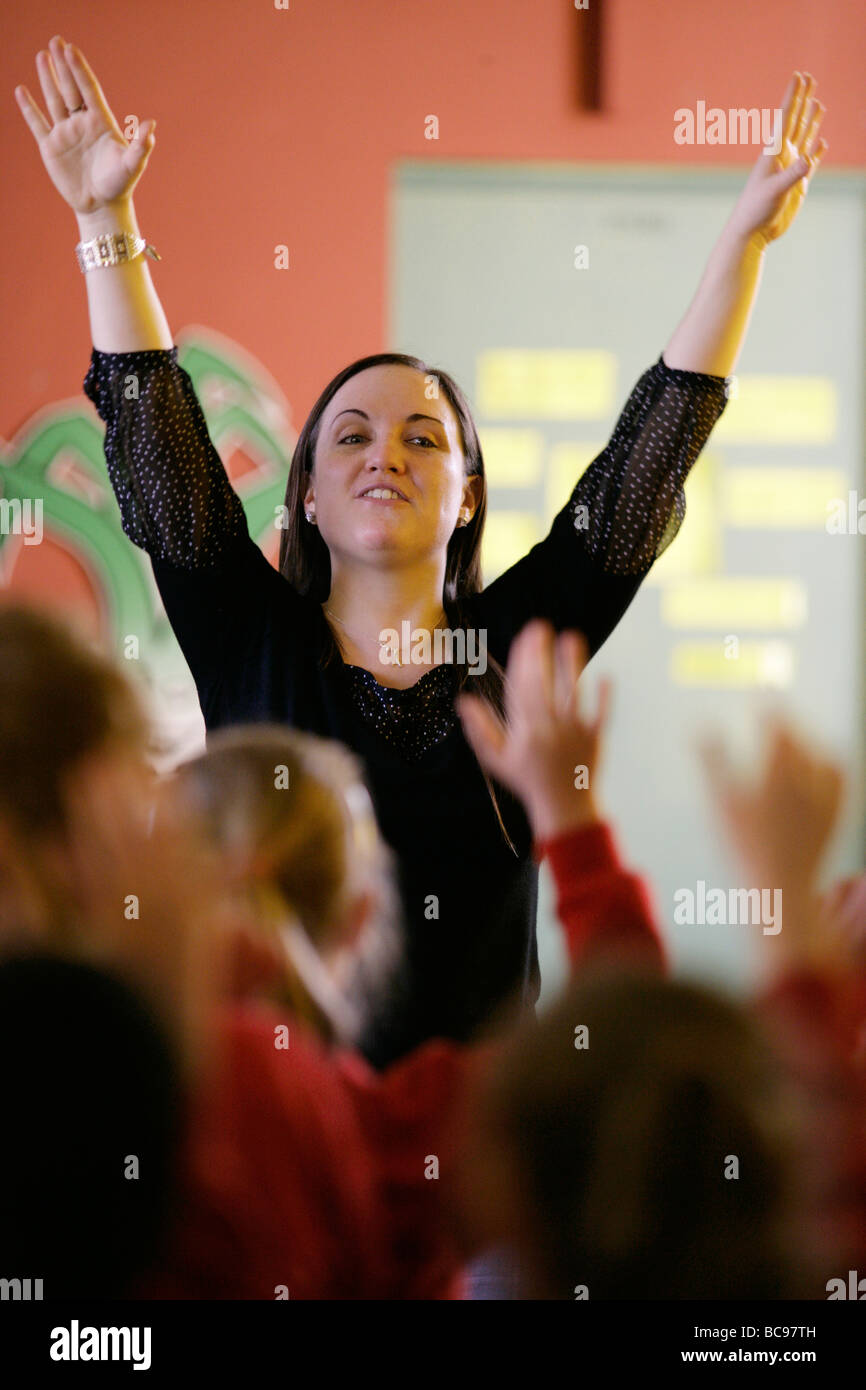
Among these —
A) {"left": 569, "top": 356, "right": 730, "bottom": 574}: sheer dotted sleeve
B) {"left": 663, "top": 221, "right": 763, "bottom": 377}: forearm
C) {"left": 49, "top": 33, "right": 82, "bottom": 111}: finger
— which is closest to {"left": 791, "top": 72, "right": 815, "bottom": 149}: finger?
{"left": 663, "top": 221, "right": 763, "bottom": 377}: forearm

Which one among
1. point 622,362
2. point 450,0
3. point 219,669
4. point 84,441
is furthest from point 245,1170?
point 450,0

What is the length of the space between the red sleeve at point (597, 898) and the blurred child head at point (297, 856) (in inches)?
5.8

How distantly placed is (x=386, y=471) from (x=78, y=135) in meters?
0.40

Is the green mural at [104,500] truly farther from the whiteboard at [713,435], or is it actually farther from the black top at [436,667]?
the black top at [436,667]

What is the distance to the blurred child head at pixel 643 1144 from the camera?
734 millimetres

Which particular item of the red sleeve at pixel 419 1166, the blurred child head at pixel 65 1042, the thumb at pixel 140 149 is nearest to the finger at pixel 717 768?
the red sleeve at pixel 419 1166

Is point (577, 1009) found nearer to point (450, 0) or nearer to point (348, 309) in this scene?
point (348, 309)

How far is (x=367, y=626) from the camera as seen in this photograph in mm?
1354

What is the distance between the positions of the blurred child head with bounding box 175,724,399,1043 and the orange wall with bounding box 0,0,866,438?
125 centimetres

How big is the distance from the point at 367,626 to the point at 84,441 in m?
0.94

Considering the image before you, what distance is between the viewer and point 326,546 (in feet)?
4.68

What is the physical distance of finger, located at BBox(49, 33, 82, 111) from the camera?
1212 millimetres

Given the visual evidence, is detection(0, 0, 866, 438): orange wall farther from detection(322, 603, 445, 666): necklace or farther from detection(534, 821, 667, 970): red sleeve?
detection(534, 821, 667, 970): red sleeve
